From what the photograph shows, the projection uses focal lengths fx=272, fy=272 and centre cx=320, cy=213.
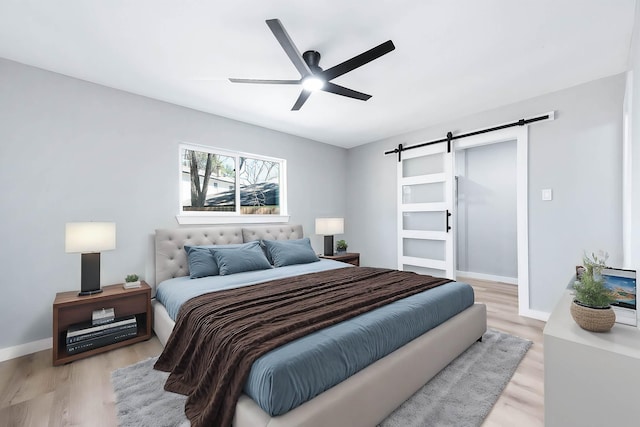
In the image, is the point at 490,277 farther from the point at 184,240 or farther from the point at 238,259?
the point at 184,240

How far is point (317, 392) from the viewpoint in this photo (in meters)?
1.26

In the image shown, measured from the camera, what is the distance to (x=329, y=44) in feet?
7.02

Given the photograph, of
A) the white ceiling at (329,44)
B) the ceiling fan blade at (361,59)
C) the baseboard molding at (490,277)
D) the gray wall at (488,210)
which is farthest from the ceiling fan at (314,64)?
the baseboard molding at (490,277)

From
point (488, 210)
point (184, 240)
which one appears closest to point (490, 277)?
point (488, 210)

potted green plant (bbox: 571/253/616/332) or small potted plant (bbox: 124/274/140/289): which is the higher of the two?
potted green plant (bbox: 571/253/616/332)

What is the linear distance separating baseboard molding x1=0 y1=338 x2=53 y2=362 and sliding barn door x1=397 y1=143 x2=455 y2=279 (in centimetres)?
429

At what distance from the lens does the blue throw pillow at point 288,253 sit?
11.1 ft

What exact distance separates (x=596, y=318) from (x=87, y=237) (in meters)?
3.43

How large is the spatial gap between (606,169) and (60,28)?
485 centimetres

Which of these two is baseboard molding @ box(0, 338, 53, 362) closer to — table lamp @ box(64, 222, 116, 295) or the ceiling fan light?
table lamp @ box(64, 222, 116, 295)

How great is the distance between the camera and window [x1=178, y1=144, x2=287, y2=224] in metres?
3.44

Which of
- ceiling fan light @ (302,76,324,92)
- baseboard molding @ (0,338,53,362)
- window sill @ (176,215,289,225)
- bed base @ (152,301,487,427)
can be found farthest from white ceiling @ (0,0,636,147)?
baseboard molding @ (0,338,53,362)

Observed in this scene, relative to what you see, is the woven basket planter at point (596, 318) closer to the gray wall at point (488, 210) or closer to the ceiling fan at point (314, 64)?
the ceiling fan at point (314, 64)

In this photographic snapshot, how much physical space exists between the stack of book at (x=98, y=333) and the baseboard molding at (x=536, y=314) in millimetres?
4142
